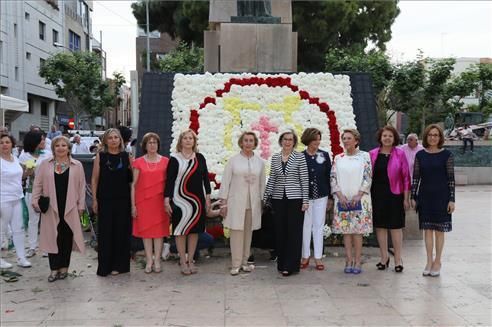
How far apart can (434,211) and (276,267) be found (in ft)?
6.57

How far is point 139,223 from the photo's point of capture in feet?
20.9

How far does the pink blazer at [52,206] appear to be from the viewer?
6.13 m

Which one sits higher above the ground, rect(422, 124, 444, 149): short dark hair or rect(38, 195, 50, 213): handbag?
rect(422, 124, 444, 149): short dark hair

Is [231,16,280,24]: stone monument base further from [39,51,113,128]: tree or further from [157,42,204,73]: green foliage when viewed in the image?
[39,51,113,128]: tree

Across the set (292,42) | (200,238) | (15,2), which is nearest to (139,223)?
(200,238)

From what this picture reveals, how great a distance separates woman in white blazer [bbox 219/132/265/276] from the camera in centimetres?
628

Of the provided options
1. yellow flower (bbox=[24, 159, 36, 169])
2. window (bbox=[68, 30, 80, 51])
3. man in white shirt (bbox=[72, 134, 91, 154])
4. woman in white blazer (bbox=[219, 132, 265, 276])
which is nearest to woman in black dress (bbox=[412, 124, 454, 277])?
woman in white blazer (bbox=[219, 132, 265, 276])

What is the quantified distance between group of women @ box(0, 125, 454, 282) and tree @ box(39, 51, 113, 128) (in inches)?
1123

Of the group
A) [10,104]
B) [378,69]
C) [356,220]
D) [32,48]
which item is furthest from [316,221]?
[32,48]

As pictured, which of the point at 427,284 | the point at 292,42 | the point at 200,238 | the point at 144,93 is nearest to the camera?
the point at 427,284

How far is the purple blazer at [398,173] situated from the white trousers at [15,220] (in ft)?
15.1

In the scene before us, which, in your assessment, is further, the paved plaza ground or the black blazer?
the black blazer

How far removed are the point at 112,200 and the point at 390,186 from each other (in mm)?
3289

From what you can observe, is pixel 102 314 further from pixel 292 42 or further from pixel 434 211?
pixel 292 42
